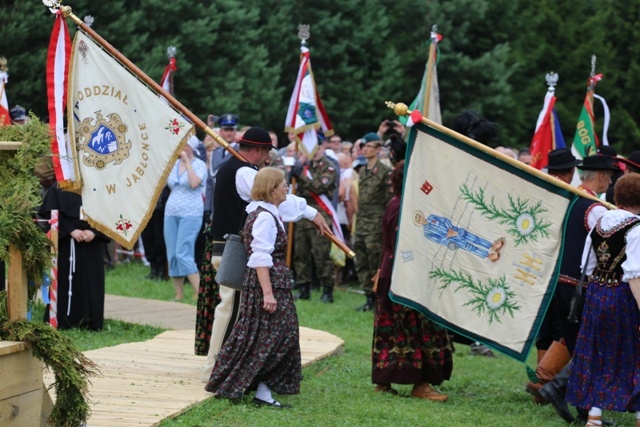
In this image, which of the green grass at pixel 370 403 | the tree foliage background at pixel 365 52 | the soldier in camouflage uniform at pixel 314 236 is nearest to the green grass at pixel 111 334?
the green grass at pixel 370 403

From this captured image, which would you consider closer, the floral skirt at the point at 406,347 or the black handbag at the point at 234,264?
the black handbag at the point at 234,264

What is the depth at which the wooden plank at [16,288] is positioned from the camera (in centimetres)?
653

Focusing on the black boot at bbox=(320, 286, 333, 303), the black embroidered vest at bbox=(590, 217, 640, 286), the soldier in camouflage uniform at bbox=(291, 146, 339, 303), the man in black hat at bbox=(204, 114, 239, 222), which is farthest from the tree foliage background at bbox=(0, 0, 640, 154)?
the black embroidered vest at bbox=(590, 217, 640, 286)

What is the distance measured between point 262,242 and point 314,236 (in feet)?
26.3

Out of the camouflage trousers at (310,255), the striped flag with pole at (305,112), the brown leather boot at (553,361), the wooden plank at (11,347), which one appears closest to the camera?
the wooden plank at (11,347)

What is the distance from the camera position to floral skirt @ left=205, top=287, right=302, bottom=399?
8.20 metres

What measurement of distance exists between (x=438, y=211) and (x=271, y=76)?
22.5 meters

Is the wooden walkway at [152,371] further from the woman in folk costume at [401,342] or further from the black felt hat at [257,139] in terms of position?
the black felt hat at [257,139]

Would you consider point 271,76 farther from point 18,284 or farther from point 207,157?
point 18,284

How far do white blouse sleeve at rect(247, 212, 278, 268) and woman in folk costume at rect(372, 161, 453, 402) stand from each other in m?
1.45

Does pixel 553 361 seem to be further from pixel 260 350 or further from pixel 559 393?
pixel 260 350

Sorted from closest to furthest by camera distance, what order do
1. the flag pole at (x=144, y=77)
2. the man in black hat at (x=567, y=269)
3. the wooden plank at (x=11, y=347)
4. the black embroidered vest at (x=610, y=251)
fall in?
the wooden plank at (x=11, y=347), the black embroidered vest at (x=610, y=251), the man in black hat at (x=567, y=269), the flag pole at (x=144, y=77)

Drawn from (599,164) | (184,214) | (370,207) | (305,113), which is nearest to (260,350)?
(599,164)

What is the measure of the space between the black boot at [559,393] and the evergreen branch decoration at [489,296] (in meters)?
0.66
